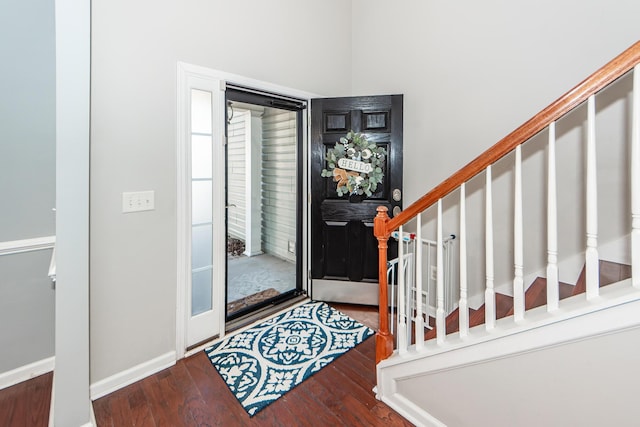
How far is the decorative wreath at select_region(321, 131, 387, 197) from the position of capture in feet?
8.98

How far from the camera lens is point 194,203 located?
2191mm

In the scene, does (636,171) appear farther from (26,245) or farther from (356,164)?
(26,245)

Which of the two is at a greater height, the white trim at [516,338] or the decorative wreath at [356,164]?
the decorative wreath at [356,164]

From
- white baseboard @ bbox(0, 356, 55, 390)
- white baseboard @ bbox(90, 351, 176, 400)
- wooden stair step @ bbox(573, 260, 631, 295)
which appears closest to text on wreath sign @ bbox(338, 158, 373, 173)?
wooden stair step @ bbox(573, 260, 631, 295)

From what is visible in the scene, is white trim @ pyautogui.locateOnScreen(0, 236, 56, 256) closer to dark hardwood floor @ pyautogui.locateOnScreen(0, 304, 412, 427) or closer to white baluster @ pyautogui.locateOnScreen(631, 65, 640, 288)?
dark hardwood floor @ pyautogui.locateOnScreen(0, 304, 412, 427)

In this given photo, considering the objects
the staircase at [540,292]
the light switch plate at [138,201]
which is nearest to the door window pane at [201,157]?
the light switch plate at [138,201]

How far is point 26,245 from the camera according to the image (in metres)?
1.87

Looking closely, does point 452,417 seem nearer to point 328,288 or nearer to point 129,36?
point 328,288

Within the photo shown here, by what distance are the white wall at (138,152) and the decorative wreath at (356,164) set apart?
110 centimetres

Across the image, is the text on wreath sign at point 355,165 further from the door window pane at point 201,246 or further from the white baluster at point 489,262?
the white baluster at point 489,262

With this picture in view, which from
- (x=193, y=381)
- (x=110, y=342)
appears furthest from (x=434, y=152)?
(x=110, y=342)

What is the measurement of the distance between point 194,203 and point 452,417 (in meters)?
2.03

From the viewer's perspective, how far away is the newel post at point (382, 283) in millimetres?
1747

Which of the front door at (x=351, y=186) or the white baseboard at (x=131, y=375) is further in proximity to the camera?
the front door at (x=351, y=186)
